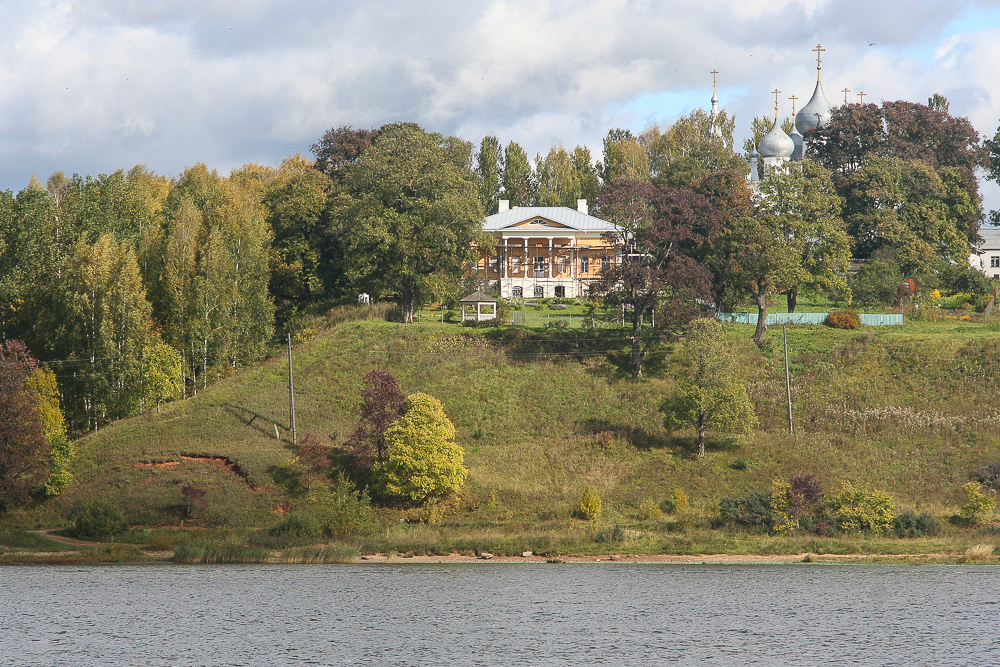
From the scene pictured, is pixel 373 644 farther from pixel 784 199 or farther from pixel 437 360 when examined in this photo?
pixel 784 199

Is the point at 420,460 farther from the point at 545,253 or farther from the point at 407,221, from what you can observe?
the point at 545,253

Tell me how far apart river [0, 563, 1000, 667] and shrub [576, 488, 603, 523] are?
15.1ft

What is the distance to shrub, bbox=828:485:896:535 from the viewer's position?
149 ft

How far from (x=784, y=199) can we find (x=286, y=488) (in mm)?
39107

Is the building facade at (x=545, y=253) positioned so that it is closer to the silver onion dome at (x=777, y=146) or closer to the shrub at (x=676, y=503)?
the silver onion dome at (x=777, y=146)

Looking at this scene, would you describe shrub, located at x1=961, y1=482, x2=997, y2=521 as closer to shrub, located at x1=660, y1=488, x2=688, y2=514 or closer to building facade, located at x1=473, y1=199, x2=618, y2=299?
shrub, located at x1=660, y1=488, x2=688, y2=514

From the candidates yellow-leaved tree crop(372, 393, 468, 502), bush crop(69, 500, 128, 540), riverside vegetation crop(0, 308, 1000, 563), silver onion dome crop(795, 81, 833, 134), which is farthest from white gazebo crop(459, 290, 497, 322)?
silver onion dome crop(795, 81, 833, 134)

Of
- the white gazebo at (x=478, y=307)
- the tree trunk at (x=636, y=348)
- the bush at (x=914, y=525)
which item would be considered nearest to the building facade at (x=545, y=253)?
the white gazebo at (x=478, y=307)

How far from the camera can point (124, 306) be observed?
196 feet

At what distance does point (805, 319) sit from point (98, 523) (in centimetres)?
4785

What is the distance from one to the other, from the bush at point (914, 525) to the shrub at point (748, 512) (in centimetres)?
534

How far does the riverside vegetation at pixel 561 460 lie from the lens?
45.3 m

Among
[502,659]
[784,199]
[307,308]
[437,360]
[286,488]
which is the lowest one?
[502,659]

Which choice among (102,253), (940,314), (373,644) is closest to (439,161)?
(102,253)
